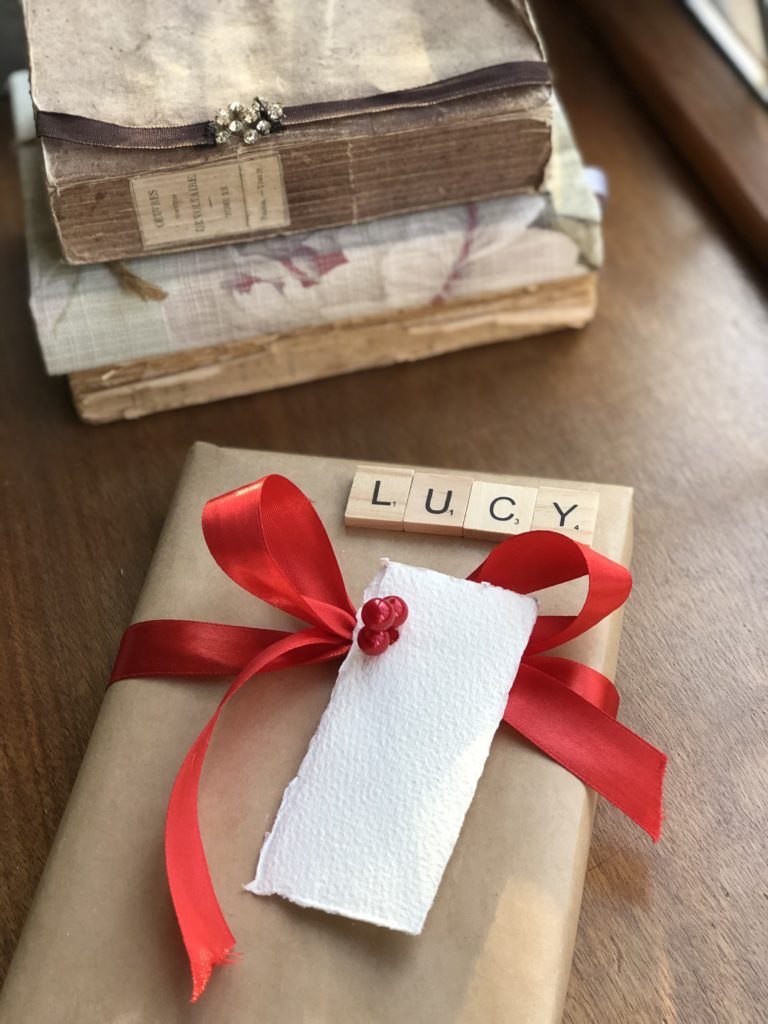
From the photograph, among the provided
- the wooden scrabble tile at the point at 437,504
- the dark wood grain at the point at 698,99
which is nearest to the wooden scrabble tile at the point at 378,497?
the wooden scrabble tile at the point at 437,504

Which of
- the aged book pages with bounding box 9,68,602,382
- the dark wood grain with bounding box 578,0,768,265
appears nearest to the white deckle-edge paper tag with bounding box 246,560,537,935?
the aged book pages with bounding box 9,68,602,382

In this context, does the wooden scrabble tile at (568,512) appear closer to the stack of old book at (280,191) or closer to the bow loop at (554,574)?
the bow loop at (554,574)

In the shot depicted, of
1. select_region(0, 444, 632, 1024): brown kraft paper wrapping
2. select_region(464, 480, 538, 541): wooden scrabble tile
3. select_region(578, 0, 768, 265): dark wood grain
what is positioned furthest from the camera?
select_region(578, 0, 768, 265): dark wood grain

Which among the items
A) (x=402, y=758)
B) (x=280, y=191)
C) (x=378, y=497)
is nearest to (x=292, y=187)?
(x=280, y=191)

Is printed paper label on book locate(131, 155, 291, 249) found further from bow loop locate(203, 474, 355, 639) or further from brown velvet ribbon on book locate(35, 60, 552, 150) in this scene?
bow loop locate(203, 474, 355, 639)

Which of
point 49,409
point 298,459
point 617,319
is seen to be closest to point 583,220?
point 617,319

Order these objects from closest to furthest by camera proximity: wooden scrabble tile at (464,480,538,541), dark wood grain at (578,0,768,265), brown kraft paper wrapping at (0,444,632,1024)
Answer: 1. brown kraft paper wrapping at (0,444,632,1024)
2. wooden scrabble tile at (464,480,538,541)
3. dark wood grain at (578,0,768,265)
